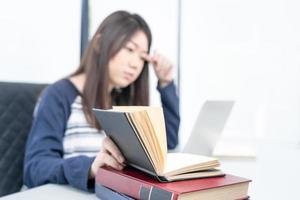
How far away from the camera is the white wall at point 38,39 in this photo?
1221 millimetres

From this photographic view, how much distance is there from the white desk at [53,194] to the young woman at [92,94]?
0.24 ft

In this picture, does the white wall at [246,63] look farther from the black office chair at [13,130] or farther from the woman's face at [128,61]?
the black office chair at [13,130]

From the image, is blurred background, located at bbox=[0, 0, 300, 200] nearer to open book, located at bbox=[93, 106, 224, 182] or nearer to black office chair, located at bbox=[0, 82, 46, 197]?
black office chair, located at bbox=[0, 82, 46, 197]

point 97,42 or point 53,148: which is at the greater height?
point 97,42

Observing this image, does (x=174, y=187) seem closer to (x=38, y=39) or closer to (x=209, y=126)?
(x=209, y=126)

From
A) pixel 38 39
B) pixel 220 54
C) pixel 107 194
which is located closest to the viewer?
pixel 107 194

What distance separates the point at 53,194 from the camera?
649 millimetres

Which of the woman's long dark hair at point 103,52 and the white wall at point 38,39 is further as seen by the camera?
the white wall at point 38,39

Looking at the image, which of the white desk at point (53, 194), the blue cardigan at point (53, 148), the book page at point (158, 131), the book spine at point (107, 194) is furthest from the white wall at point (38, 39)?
the book page at point (158, 131)

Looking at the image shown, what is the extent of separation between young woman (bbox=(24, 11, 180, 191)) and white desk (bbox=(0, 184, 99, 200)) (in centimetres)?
7

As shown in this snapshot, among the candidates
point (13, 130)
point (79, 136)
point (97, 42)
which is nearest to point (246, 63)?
point (97, 42)

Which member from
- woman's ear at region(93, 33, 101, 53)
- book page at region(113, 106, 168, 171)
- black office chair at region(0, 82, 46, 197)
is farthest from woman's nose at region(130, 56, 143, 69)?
book page at region(113, 106, 168, 171)

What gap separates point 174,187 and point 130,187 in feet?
0.28

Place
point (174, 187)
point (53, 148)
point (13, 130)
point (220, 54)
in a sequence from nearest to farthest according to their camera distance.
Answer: point (174, 187), point (53, 148), point (13, 130), point (220, 54)
